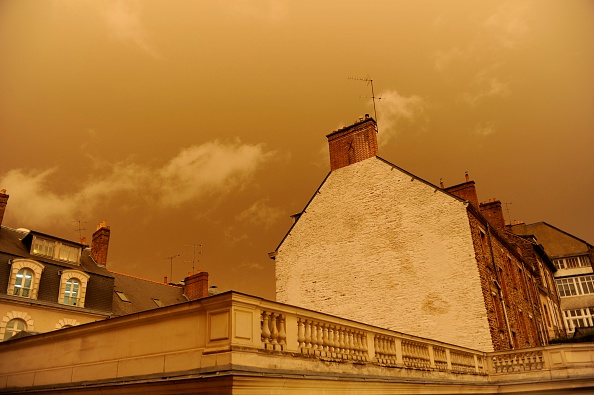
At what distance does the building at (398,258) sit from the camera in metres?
17.5

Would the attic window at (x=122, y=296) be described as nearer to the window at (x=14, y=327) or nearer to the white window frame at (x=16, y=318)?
the white window frame at (x=16, y=318)

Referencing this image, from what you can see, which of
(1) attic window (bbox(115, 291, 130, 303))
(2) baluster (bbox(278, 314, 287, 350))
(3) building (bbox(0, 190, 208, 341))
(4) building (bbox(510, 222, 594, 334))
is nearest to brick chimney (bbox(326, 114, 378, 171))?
(3) building (bbox(0, 190, 208, 341))

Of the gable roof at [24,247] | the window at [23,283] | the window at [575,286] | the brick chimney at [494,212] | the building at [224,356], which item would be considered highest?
the brick chimney at [494,212]

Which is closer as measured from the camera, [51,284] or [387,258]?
[387,258]

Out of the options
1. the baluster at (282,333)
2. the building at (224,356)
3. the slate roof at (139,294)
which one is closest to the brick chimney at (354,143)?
the building at (224,356)

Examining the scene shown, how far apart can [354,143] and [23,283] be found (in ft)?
53.9

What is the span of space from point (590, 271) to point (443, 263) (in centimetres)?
2991

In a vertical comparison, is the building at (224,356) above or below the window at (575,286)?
below

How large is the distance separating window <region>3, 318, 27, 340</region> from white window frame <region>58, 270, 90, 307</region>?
6.62ft

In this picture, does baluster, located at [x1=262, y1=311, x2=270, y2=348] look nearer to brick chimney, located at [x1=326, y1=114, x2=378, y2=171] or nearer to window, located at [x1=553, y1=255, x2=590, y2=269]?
brick chimney, located at [x1=326, y1=114, x2=378, y2=171]

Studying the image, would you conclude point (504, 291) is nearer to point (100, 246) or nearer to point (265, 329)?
point (265, 329)

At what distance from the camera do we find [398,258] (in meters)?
19.2

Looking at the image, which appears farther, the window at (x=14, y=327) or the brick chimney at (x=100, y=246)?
the brick chimney at (x=100, y=246)

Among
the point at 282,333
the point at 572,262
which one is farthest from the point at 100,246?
the point at 572,262
